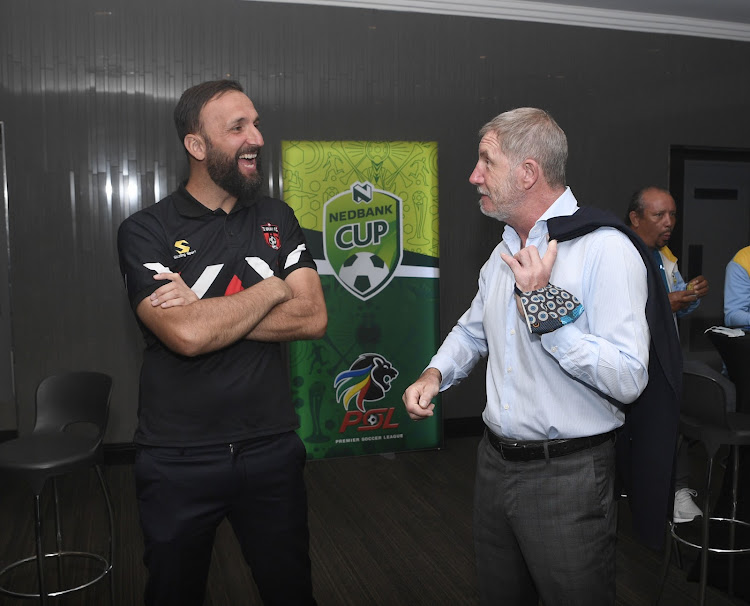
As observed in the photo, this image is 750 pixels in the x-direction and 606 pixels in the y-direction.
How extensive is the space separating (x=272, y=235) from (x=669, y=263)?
2.58 m

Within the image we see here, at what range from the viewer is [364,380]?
14.9 feet

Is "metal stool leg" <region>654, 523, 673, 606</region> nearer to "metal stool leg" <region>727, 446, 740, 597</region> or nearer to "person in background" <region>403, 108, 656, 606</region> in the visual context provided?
"metal stool leg" <region>727, 446, 740, 597</region>

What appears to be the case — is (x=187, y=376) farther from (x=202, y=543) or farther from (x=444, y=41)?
(x=444, y=41)

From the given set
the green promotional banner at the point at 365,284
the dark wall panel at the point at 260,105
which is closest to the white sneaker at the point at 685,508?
the green promotional banner at the point at 365,284

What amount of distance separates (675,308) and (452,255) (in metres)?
1.95

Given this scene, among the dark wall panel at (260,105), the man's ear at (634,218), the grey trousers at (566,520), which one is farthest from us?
the dark wall panel at (260,105)

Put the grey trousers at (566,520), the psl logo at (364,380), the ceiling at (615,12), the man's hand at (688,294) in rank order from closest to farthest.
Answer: the grey trousers at (566,520)
the man's hand at (688,294)
the psl logo at (364,380)
the ceiling at (615,12)

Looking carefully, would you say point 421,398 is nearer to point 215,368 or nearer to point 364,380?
point 215,368

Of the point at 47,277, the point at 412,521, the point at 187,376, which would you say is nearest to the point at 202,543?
the point at 187,376

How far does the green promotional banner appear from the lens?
14.5ft

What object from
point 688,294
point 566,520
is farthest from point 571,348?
point 688,294

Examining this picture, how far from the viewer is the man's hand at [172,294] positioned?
68.9 inches

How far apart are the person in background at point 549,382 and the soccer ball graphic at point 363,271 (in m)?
2.78

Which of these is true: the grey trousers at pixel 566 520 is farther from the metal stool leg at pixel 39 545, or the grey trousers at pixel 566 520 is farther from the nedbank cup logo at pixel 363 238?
the nedbank cup logo at pixel 363 238
